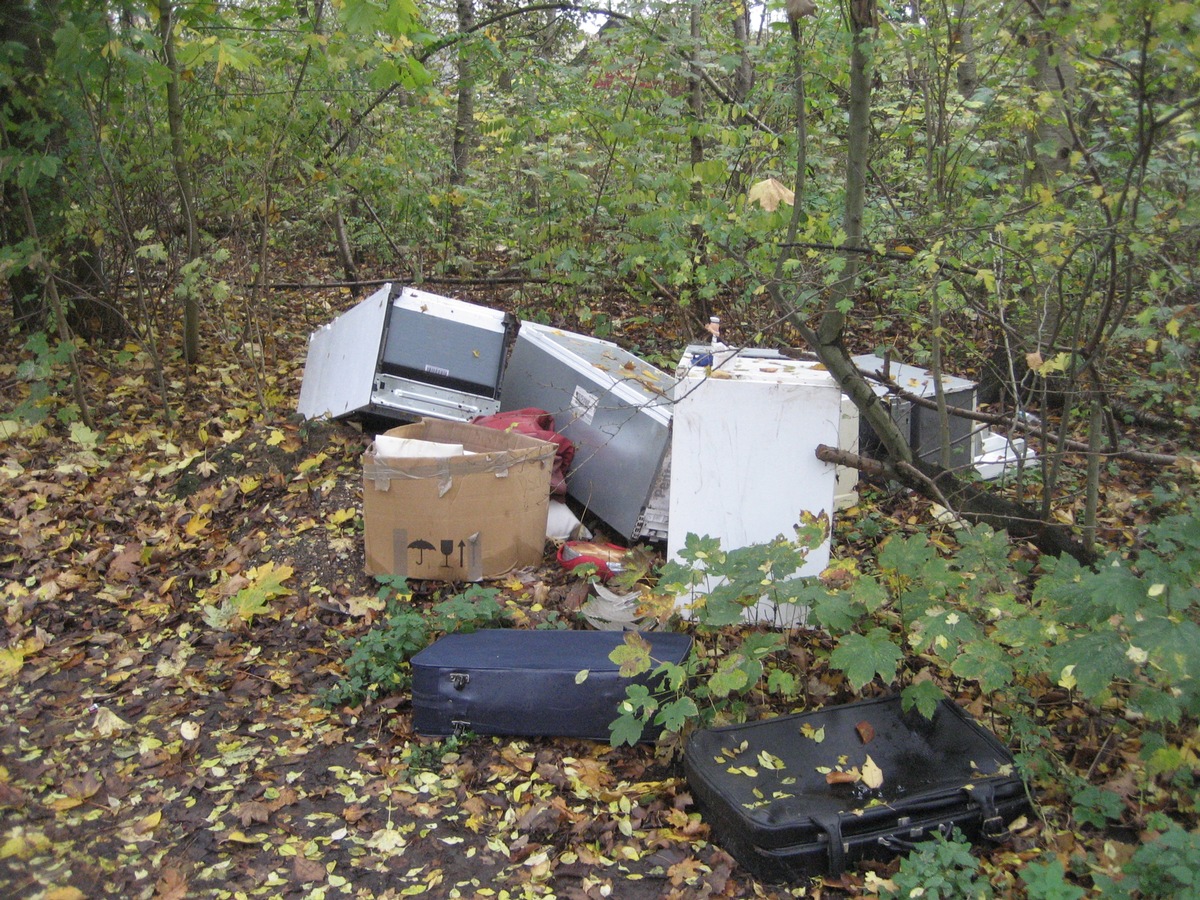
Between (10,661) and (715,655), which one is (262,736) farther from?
(715,655)

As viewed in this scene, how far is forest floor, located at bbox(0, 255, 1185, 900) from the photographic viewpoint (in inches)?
109

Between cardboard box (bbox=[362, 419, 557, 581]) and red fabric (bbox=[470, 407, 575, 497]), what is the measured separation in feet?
1.55

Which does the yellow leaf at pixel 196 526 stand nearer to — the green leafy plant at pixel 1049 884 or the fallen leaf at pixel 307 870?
the fallen leaf at pixel 307 870

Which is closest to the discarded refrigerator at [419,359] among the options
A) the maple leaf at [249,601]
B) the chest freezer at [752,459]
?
the maple leaf at [249,601]

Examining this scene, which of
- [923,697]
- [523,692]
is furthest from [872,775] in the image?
[523,692]

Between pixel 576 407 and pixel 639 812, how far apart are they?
8.24 ft

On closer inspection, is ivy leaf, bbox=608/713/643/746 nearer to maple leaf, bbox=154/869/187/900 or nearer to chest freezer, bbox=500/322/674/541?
maple leaf, bbox=154/869/187/900

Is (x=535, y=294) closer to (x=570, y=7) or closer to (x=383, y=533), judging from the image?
(x=570, y=7)

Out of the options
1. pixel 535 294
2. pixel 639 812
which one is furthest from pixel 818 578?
pixel 535 294

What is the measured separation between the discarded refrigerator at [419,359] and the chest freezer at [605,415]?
0.71ft

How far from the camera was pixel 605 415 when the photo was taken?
16.0 feet

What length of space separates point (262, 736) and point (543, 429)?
2.21m

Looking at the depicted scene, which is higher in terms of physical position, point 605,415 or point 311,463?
point 605,415

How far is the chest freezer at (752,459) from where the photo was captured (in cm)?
378
